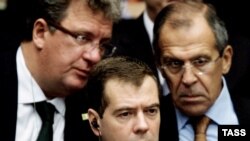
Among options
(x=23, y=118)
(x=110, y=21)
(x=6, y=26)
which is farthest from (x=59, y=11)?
(x=6, y=26)

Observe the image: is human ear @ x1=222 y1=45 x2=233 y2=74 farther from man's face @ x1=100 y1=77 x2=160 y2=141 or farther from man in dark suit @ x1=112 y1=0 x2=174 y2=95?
man's face @ x1=100 y1=77 x2=160 y2=141

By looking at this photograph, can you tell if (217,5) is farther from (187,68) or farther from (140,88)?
(140,88)

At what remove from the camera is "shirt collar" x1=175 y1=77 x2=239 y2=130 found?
3219 millimetres

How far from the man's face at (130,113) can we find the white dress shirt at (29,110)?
1.48ft

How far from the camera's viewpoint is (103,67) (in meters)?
2.93

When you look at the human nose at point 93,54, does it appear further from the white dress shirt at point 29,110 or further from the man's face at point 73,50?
the white dress shirt at point 29,110

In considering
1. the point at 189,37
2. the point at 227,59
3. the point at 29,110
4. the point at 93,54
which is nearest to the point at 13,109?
the point at 29,110

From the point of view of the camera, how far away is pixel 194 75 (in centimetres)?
317

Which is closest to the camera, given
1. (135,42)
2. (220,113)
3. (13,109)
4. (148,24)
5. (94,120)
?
(94,120)

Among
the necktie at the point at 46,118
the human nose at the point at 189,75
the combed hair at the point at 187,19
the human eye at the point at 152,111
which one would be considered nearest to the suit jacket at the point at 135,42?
the combed hair at the point at 187,19

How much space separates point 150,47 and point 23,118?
0.83 meters

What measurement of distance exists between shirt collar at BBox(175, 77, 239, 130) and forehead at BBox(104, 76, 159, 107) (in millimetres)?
422

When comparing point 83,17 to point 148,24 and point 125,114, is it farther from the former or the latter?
point 148,24

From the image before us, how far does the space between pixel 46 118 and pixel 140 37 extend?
798mm
